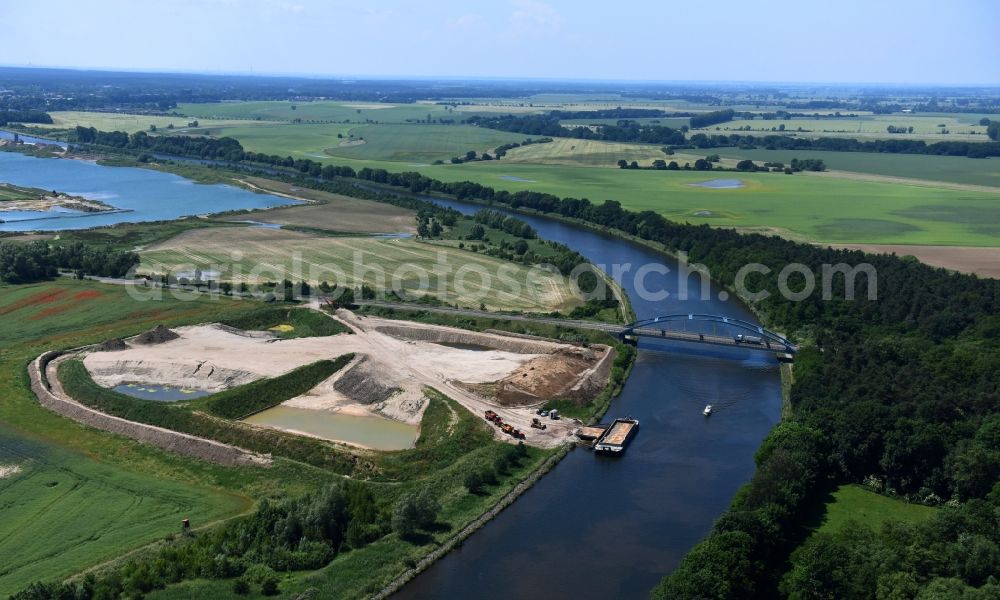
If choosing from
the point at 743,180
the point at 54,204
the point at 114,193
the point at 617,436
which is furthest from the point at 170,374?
the point at 743,180

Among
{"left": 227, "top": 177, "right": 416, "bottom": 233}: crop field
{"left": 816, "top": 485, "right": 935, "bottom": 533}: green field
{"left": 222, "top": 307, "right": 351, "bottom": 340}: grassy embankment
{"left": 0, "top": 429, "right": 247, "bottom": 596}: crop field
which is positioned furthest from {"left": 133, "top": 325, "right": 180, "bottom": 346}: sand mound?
{"left": 816, "top": 485, "right": 935, "bottom": 533}: green field

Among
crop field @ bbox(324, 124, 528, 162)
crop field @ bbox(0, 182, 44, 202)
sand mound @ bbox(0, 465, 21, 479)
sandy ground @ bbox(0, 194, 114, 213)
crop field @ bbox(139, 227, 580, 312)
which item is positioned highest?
crop field @ bbox(324, 124, 528, 162)

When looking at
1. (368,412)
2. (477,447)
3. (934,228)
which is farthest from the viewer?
(934,228)

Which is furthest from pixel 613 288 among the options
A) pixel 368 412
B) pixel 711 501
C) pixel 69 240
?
pixel 69 240

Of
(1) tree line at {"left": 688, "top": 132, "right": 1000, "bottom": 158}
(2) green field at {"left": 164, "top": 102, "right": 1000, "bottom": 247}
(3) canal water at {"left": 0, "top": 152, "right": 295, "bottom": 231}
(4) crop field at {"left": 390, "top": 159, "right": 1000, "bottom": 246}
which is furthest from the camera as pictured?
(1) tree line at {"left": 688, "top": 132, "right": 1000, "bottom": 158}

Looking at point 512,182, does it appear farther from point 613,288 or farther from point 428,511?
point 428,511

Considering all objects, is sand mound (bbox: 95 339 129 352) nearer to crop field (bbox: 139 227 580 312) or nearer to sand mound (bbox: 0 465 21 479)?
sand mound (bbox: 0 465 21 479)
